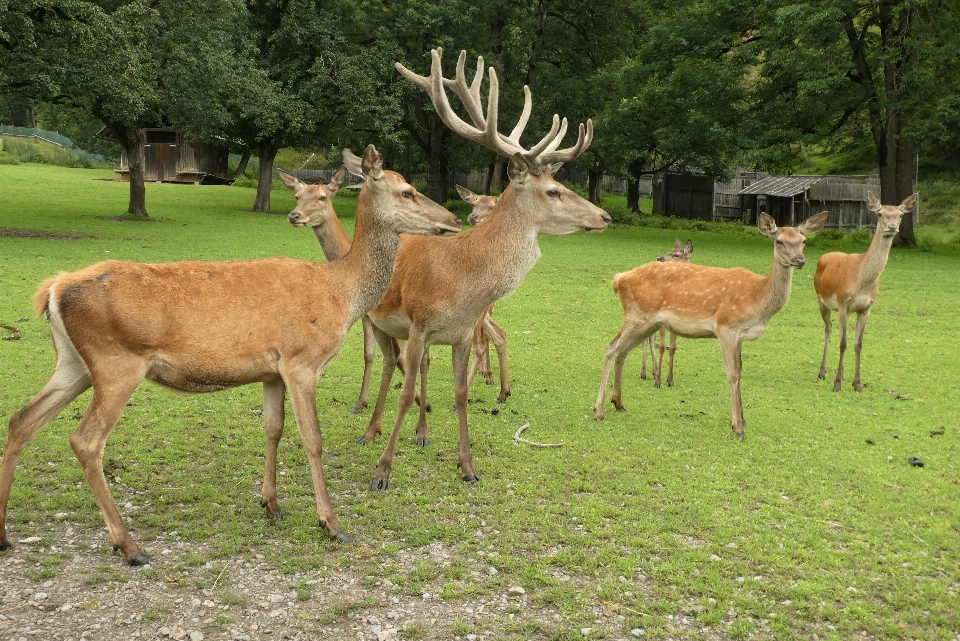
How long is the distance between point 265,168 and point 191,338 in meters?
25.1

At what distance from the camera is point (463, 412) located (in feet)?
20.1

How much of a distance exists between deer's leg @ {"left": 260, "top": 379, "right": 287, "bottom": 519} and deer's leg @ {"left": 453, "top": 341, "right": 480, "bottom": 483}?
4.37ft

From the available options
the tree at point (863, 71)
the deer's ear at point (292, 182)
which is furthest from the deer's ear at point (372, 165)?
the tree at point (863, 71)

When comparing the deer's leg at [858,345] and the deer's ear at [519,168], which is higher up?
the deer's ear at [519,168]

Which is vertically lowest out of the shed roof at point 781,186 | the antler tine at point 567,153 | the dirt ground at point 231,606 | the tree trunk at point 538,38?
the dirt ground at point 231,606

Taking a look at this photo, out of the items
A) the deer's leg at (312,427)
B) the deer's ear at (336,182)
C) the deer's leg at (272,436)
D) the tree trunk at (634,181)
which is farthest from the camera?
the tree trunk at (634,181)

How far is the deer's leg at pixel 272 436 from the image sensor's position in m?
5.15

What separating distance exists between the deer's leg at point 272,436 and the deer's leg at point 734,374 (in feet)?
12.6

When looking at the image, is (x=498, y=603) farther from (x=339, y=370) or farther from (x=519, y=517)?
(x=339, y=370)

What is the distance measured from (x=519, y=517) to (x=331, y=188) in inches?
158

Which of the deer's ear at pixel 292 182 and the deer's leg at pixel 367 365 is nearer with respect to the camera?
the deer's leg at pixel 367 365

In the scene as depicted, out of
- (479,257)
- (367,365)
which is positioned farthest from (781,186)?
(479,257)

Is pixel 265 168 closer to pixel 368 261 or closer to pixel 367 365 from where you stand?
pixel 367 365

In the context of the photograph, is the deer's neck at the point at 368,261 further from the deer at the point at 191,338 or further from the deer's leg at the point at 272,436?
the deer's leg at the point at 272,436
